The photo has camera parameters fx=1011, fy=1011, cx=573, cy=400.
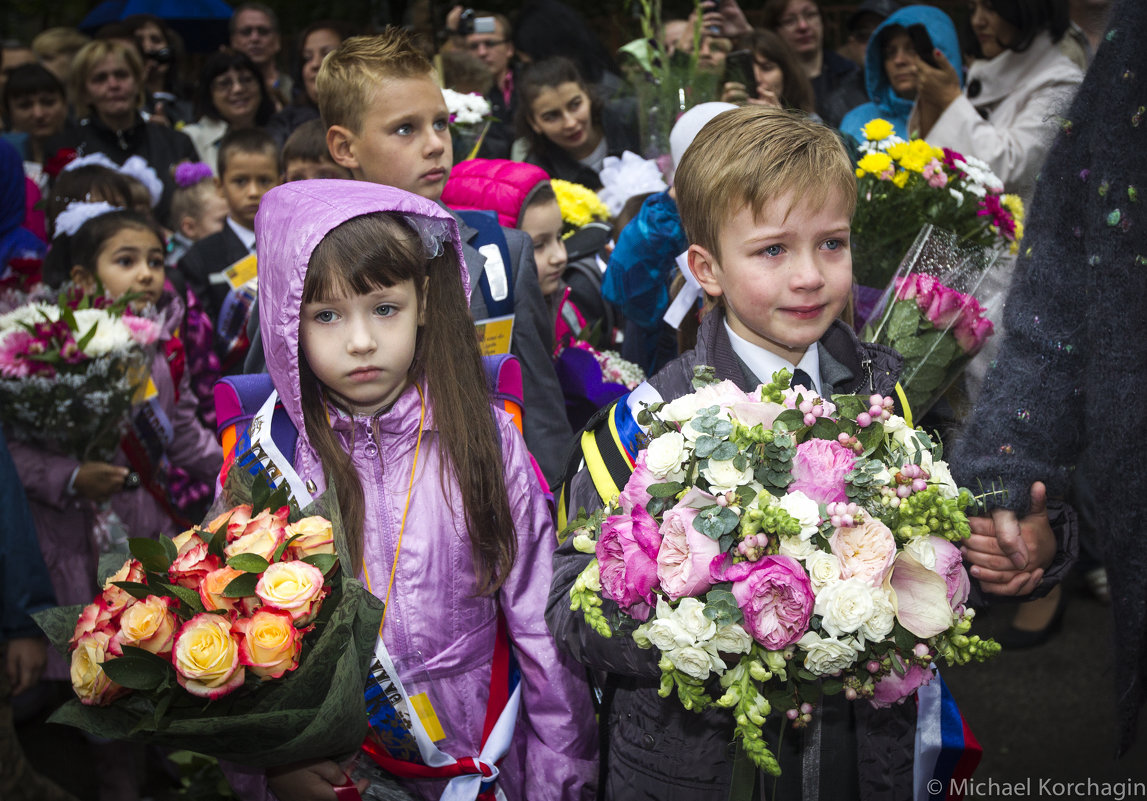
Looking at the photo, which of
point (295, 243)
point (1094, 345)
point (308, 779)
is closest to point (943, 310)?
point (1094, 345)

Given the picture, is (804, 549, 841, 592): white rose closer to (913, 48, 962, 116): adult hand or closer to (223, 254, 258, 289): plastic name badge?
(223, 254, 258, 289): plastic name badge

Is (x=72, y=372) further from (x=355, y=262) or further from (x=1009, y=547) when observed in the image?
(x=1009, y=547)

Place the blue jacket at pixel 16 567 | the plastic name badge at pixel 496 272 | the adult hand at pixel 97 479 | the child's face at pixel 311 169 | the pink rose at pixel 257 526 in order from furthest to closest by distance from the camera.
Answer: the child's face at pixel 311 169 → the adult hand at pixel 97 479 → the plastic name badge at pixel 496 272 → the blue jacket at pixel 16 567 → the pink rose at pixel 257 526

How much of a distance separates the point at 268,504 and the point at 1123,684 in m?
1.82

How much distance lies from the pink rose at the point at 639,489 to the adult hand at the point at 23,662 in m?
2.12

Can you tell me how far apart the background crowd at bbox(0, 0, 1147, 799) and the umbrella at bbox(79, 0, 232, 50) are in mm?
2569

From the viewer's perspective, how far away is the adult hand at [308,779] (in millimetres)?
2109

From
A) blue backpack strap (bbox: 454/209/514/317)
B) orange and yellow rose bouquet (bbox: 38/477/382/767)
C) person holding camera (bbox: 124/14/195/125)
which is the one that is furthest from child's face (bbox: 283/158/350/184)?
person holding camera (bbox: 124/14/195/125)

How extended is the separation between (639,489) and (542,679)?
70 centimetres

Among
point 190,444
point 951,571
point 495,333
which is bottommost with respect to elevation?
point 190,444

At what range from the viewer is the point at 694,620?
65.2 inches

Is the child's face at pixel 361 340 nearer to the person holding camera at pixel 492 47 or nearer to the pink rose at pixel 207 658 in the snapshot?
the pink rose at pixel 207 658

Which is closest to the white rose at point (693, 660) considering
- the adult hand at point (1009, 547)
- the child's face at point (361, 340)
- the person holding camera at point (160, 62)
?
the adult hand at point (1009, 547)

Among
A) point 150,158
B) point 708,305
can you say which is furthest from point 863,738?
point 150,158
